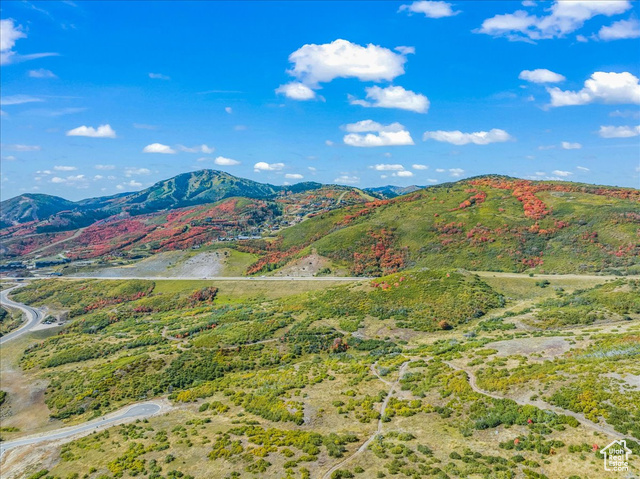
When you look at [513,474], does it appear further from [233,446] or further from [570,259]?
[570,259]

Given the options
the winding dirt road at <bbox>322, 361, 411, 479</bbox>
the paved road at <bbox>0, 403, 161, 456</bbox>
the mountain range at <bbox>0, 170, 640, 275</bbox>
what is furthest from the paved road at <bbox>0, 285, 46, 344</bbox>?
the winding dirt road at <bbox>322, 361, 411, 479</bbox>

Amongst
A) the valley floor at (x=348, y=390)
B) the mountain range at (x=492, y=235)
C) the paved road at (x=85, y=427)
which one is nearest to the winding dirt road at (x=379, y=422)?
the valley floor at (x=348, y=390)

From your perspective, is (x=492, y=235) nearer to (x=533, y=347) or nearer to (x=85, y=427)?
(x=533, y=347)

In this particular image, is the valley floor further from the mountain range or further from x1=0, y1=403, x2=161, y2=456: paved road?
the mountain range

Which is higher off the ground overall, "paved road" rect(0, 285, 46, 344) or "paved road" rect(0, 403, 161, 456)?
"paved road" rect(0, 403, 161, 456)

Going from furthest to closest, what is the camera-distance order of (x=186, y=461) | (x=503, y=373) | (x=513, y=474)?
(x=503, y=373), (x=186, y=461), (x=513, y=474)

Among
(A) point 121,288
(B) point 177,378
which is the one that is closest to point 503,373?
(B) point 177,378
